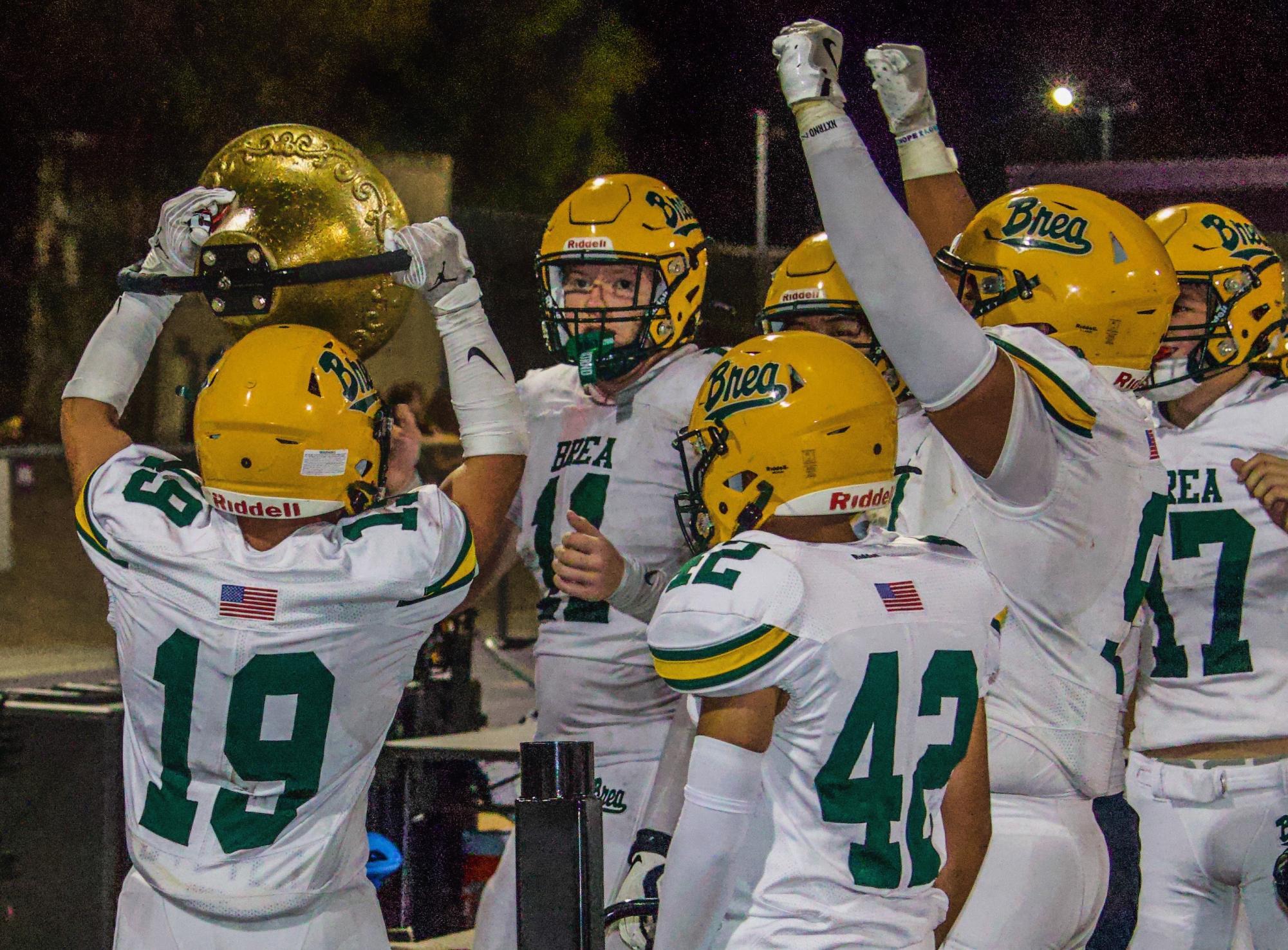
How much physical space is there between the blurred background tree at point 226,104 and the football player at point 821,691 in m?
4.33

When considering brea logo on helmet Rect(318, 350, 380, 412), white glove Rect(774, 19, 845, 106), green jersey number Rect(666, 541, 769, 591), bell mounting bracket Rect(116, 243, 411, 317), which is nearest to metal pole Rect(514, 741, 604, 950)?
green jersey number Rect(666, 541, 769, 591)

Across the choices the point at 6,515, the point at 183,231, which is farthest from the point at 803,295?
the point at 6,515

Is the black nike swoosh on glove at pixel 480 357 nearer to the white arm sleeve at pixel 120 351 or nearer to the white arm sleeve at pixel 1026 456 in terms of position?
the white arm sleeve at pixel 120 351

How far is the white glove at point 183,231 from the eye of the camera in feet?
8.97

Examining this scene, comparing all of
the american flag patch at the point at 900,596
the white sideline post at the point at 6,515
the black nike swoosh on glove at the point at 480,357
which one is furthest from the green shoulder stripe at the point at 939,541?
the white sideline post at the point at 6,515

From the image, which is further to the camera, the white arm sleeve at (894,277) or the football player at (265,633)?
the football player at (265,633)

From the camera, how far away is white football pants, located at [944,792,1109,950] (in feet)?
8.14

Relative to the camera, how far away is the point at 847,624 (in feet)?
6.48

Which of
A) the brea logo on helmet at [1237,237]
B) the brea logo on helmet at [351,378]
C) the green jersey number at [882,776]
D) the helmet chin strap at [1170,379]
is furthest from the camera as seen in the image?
the brea logo on helmet at [1237,237]

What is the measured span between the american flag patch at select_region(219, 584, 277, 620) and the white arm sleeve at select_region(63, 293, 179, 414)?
1.81 feet

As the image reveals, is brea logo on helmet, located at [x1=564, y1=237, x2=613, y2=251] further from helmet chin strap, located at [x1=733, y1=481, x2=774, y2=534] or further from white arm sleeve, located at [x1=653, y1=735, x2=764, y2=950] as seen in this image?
white arm sleeve, located at [x1=653, y1=735, x2=764, y2=950]

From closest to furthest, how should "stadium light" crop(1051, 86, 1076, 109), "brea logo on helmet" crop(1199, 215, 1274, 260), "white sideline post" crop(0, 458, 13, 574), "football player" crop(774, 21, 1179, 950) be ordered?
"football player" crop(774, 21, 1179, 950) < "brea logo on helmet" crop(1199, 215, 1274, 260) < "stadium light" crop(1051, 86, 1076, 109) < "white sideline post" crop(0, 458, 13, 574)

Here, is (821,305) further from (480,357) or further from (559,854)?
(559,854)

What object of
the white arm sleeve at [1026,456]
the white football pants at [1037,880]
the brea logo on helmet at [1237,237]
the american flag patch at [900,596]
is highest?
the brea logo on helmet at [1237,237]
